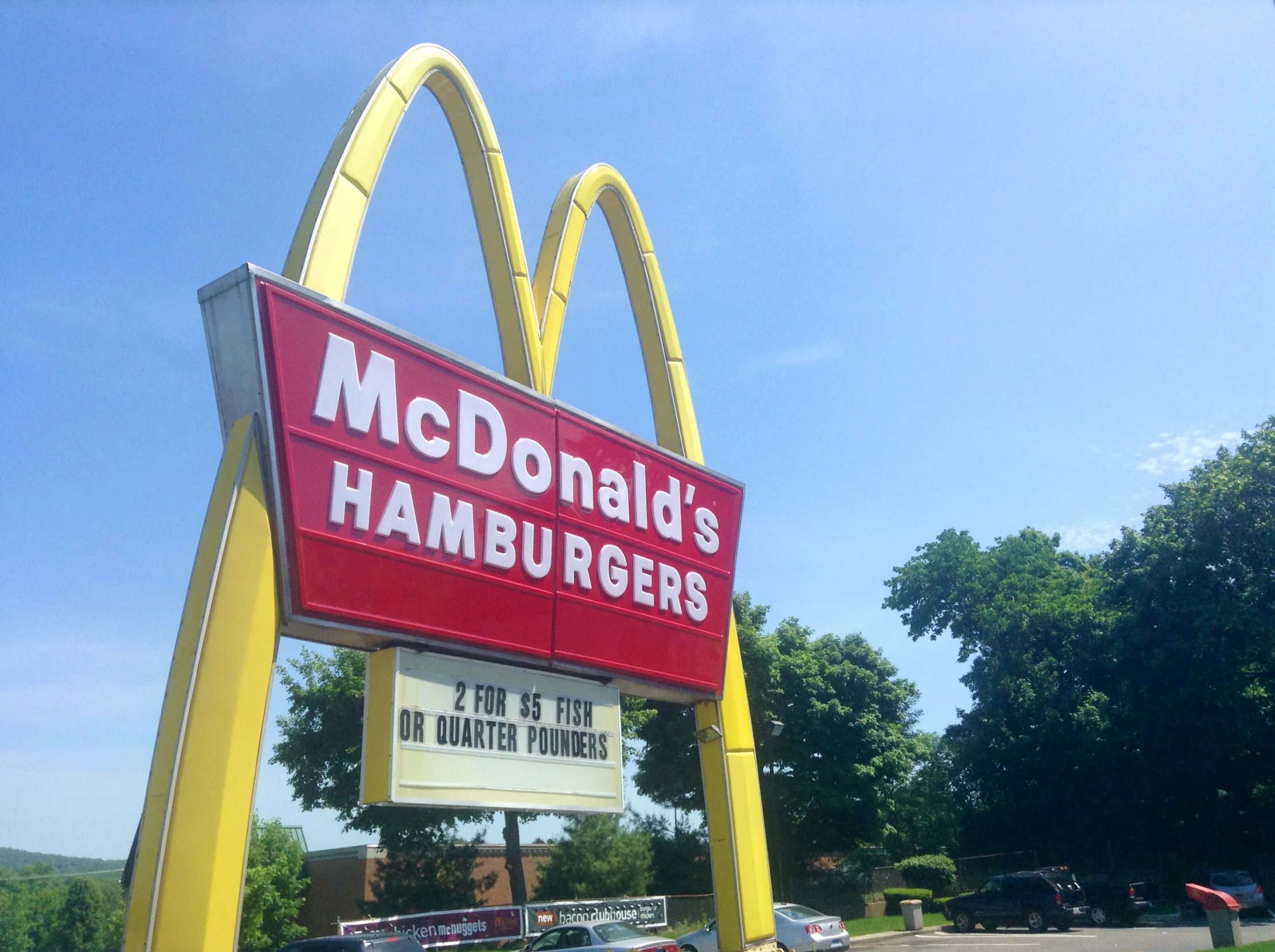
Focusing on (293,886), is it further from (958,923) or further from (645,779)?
(958,923)

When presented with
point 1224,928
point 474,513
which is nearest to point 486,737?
point 474,513

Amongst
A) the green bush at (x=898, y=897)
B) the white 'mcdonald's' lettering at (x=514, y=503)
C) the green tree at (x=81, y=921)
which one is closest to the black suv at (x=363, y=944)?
the white 'mcdonald's' lettering at (x=514, y=503)

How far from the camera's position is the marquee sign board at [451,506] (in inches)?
284

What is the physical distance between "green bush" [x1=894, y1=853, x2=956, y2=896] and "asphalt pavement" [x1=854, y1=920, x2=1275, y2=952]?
7.24 m

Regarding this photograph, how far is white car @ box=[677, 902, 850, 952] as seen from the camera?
1997 cm

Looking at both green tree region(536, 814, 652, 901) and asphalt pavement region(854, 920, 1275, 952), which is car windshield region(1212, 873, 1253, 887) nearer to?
asphalt pavement region(854, 920, 1275, 952)

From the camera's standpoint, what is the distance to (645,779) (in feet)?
133

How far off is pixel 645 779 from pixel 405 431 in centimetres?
3497

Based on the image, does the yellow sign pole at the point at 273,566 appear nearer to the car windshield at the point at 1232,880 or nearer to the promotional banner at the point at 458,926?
the promotional banner at the point at 458,926

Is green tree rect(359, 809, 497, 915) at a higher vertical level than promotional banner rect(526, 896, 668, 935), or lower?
higher

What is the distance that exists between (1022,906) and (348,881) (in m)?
23.2

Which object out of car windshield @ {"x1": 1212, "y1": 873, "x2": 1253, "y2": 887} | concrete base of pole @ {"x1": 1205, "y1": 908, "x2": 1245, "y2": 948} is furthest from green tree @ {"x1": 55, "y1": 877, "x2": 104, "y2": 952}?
concrete base of pole @ {"x1": 1205, "y1": 908, "x2": 1245, "y2": 948}

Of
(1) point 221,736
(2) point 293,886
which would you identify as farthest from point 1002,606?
(1) point 221,736

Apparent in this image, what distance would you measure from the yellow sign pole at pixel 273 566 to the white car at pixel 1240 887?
21510 mm
